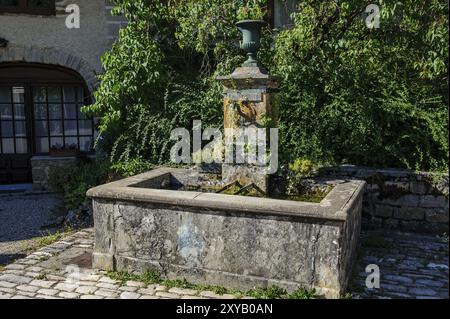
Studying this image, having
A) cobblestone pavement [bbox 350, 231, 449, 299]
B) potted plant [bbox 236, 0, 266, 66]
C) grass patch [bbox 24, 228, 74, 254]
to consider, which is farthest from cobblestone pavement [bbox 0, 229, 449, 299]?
potted plant [bbox 236, 0, 266, 66]

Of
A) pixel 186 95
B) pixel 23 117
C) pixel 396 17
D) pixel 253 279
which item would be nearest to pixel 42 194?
pixel 23 117

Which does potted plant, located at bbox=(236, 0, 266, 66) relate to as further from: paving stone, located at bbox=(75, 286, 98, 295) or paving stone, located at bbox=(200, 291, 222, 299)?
paving stone, located at bbox=(75, 286, 98, 295)

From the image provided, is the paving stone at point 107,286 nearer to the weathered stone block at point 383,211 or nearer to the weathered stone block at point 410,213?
the weathered stone block at point 383,211

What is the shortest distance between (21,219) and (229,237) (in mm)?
4116

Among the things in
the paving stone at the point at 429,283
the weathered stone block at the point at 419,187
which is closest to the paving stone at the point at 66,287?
the paving stone at the point at 429,283

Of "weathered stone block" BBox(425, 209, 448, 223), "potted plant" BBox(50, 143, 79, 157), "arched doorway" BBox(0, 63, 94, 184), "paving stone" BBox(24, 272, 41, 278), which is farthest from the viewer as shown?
"arched doorway" BBox(0, 63, 94, 184)

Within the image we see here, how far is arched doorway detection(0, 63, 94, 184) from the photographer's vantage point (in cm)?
883

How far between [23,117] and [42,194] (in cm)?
193

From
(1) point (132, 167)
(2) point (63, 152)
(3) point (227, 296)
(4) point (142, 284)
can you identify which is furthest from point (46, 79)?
(3) point (227, 296)

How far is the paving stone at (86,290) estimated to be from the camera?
3.90 meters

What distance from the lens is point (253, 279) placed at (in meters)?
3.85

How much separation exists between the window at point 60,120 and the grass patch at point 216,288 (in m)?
5.52

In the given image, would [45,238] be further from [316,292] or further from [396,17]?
[396,17]

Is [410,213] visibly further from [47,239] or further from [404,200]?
[47,239]
